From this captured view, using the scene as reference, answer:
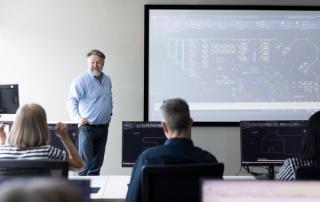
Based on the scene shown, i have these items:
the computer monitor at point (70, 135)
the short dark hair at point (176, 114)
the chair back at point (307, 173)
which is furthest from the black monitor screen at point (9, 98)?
the chair back at point (307, 173)

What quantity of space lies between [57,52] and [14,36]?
21.2 inches

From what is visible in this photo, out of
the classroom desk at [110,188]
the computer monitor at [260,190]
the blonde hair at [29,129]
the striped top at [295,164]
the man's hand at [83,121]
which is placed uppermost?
the blonde hair at [29,129]

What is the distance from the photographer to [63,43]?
4.91m

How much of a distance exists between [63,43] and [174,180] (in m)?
3.49

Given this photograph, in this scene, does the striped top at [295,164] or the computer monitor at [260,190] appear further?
the striped top at [295,164]

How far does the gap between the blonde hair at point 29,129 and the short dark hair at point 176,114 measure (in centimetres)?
63

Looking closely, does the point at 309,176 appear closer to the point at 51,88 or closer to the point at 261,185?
the point at 261,185

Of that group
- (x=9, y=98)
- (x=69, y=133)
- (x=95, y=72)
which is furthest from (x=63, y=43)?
(x=69, y=133)

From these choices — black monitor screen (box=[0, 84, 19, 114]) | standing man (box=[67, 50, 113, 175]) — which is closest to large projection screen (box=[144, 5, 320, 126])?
standing man (box=[67, 50, 113, 175])

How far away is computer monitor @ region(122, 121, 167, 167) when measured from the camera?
300cm

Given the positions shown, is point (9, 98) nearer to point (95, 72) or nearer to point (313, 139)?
point (95, 72)

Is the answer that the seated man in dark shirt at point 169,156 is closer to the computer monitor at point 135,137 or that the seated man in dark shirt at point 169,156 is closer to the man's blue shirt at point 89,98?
the computer monitor at point 135,137

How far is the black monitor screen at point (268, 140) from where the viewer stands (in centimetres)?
317

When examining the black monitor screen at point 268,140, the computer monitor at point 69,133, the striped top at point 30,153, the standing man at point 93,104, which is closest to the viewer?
the striped top at point 30,153
